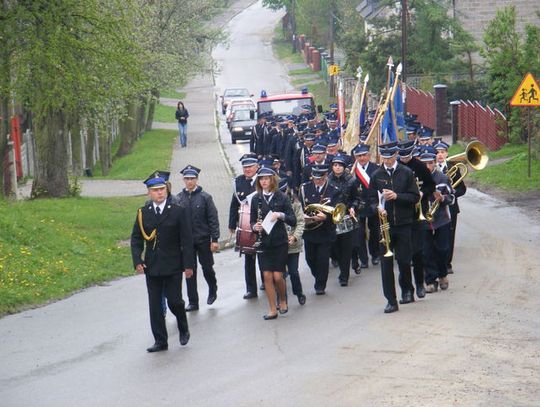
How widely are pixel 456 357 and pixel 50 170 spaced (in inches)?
699

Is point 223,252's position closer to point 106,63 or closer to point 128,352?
point 106,63

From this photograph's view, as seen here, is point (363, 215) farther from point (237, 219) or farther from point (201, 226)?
point (201, 226)

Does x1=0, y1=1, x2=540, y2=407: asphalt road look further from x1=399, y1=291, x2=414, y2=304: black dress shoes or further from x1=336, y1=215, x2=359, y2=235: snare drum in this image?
x1=336, y1=215, x2=359, y2=235: snare drum

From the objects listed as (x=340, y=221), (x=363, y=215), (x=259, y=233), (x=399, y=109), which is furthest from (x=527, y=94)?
(x=259, y=233)

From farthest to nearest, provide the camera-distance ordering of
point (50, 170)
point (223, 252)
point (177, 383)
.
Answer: point (50, 170)
point (223, 252)
point (177, 383)

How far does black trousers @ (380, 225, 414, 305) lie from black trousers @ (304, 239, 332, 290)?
1.37m

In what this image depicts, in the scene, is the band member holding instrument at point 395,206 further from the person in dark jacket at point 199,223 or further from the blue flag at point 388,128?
the blue flag at point 388,128

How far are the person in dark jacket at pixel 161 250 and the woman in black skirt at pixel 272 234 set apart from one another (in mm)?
1586

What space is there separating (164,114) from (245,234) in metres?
52.5

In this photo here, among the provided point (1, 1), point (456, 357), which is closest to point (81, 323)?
point (456, 357)

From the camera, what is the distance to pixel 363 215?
17.3 m

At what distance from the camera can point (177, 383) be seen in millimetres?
11086

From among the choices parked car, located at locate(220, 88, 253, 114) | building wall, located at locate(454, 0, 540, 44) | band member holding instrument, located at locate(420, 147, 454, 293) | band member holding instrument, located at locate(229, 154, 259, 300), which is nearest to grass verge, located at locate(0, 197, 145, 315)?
band member holding instrument, located at locate(229, 154, 259, 300)

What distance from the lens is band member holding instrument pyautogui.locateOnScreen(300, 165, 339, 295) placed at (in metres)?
15.5
